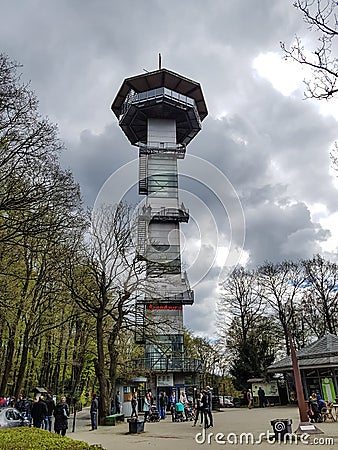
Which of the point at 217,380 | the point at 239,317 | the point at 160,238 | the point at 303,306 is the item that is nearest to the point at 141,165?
the point at 160,238

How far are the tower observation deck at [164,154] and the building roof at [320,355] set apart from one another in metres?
9.46

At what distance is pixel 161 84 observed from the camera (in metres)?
52.7

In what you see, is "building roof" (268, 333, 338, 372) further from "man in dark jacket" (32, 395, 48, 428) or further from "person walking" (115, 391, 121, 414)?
"man in dark jacket" (32, 395, 48, 428)

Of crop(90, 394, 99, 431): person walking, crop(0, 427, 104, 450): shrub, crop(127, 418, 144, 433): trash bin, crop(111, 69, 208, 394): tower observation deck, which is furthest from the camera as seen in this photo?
crop(111, 69, 208, 394): tower observation deck

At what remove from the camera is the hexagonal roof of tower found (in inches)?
2038

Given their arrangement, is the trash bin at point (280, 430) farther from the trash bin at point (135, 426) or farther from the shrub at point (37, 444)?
the shrub at point (37, 444)

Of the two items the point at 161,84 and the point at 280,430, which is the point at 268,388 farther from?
the point at 161,84

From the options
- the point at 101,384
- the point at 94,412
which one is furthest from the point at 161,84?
the point at 94,412

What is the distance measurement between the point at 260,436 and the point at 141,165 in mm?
37926

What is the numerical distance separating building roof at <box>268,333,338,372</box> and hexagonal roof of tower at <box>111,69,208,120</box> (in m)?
35.9

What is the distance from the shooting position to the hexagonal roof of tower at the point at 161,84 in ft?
170

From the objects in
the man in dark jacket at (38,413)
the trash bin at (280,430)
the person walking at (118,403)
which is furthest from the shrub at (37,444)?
the person walking at (118,403)

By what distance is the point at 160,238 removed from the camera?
4459 cm

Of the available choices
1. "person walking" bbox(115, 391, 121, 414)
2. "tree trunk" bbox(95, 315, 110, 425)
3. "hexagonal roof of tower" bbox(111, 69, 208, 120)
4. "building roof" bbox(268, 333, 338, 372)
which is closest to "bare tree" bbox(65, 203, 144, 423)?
"tree trunk" bbox(95, 315, 110, 425)
